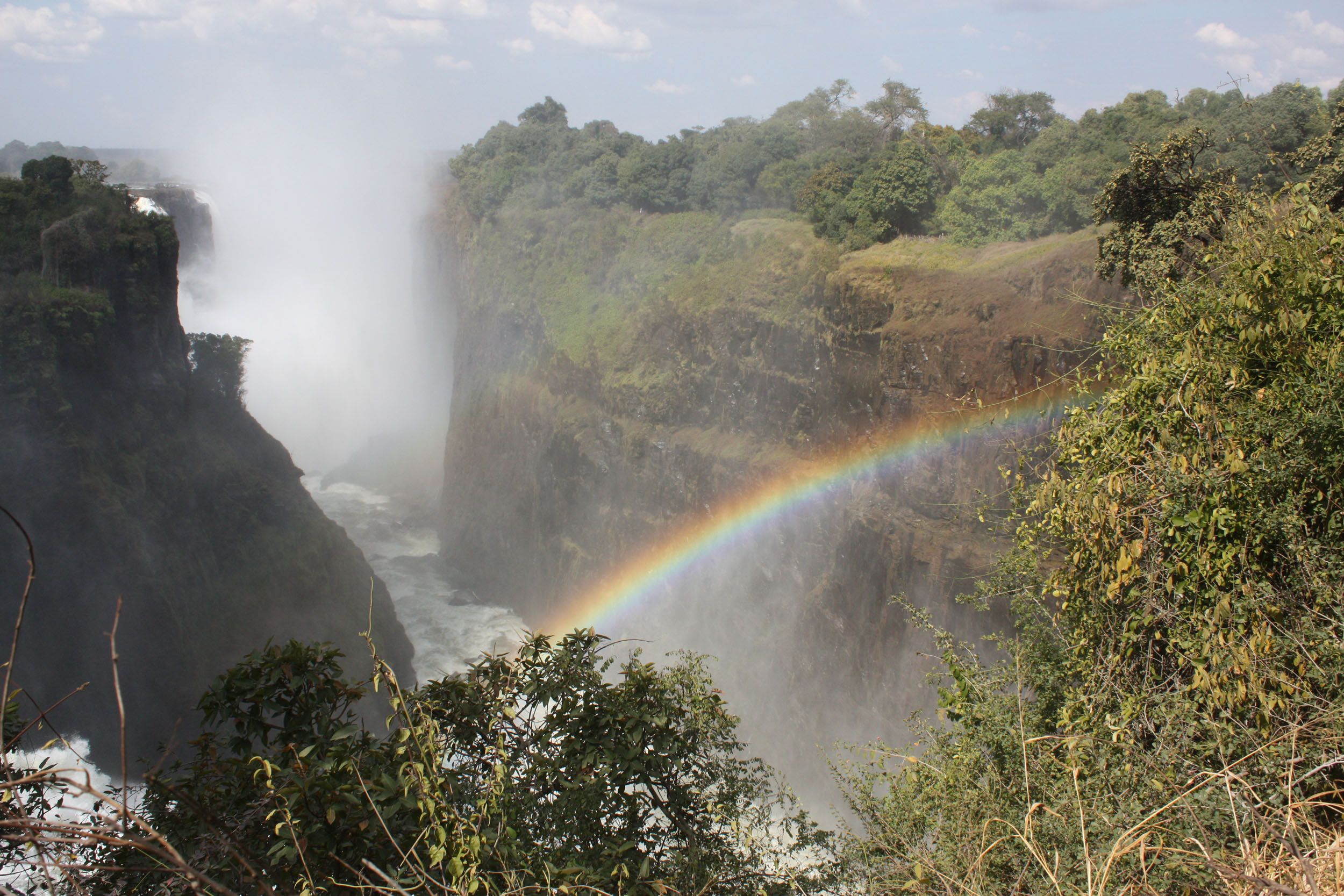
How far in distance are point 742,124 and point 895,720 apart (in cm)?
3238

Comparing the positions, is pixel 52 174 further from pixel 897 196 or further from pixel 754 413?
pixel 897 196

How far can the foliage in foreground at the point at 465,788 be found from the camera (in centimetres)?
474

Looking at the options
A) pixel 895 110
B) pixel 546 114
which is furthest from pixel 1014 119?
pixel 546 114

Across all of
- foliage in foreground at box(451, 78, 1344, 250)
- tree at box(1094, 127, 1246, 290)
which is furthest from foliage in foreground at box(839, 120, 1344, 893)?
foliage in foreground at box(451, 78, 1344, 250)

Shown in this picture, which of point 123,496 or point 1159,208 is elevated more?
point 1159,208

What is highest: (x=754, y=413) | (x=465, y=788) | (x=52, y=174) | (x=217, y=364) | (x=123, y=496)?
(x=52, y=174)

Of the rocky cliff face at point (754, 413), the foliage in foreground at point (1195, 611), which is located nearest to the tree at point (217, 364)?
the rocky cliff face at point (754, 413)

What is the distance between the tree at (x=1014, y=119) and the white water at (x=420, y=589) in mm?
26134

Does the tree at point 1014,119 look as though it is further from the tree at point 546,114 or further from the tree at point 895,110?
the tree at point 546,114

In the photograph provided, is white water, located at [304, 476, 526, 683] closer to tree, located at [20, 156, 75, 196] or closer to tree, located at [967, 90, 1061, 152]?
tree, located at [20, 156, 75, 196]

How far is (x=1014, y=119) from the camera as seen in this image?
31.1 m

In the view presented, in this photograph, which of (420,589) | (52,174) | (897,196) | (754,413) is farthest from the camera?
(420,589)

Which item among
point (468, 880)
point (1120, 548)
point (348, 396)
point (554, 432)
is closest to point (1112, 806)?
point (1120, 548)

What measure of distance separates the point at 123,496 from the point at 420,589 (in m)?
17.4
